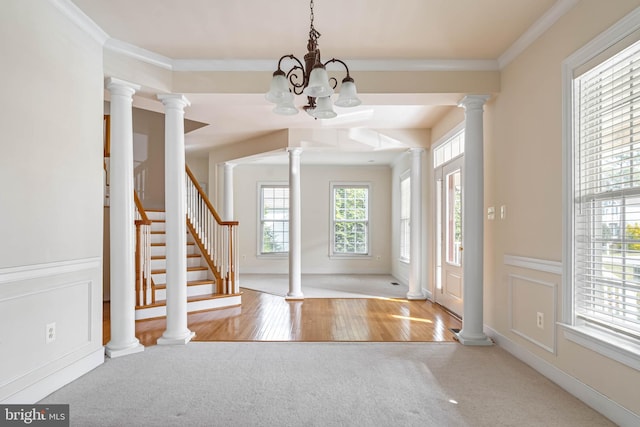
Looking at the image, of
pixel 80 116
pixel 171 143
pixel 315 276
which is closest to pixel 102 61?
pixel 80 116

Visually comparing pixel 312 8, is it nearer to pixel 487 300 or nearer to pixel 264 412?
pixel 264 412

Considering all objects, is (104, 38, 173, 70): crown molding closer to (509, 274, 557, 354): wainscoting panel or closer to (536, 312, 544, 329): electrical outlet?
(509, 274, 557, 354): wainscoting panel

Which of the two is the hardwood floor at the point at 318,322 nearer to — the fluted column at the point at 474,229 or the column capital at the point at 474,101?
the fluted column at the point at 474,229

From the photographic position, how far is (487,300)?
4242 millimetres

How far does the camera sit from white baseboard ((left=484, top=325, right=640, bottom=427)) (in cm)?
234

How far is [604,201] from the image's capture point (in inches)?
103

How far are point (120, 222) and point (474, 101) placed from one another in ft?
11.8

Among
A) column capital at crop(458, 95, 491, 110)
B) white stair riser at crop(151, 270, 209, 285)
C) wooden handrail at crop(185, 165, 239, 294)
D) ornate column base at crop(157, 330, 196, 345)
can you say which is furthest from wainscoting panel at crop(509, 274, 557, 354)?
white stair riser at crop(151, 270, 209, 285)

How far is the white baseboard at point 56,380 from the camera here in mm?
2510

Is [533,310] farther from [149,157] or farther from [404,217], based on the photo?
[149,157]

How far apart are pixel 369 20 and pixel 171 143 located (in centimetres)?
221

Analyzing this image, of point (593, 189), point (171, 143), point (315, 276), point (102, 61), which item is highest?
point (102, 61)

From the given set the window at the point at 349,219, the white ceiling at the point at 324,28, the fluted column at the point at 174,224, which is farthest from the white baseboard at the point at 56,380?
the window at the point at 349,219

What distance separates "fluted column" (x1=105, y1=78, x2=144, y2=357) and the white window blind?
366cm
